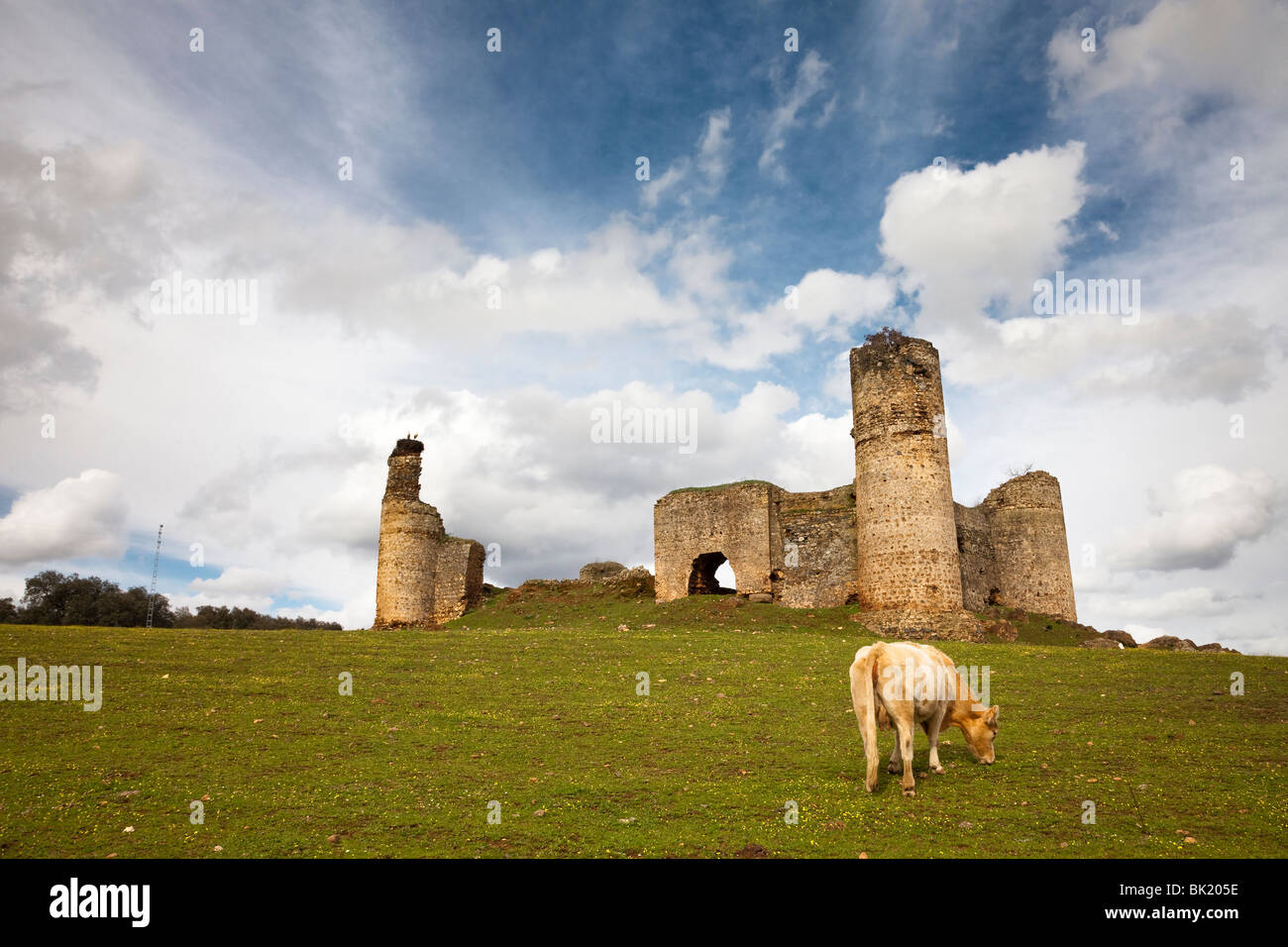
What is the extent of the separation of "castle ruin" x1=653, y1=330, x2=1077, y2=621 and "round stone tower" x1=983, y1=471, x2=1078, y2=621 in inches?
1.8

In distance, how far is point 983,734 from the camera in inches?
363

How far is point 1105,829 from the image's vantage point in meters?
6.84

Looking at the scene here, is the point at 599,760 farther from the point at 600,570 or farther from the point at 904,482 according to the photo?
the point at 600,570

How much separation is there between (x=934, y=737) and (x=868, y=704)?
58.6 inches

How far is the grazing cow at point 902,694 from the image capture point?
8.19 meters

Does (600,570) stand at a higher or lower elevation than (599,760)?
higher

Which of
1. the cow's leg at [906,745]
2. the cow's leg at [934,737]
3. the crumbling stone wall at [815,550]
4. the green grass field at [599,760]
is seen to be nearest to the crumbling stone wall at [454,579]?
the crumbling stone wall at [815,550]

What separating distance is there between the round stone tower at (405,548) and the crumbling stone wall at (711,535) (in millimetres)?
11741

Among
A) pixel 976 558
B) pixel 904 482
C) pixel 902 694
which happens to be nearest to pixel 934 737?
pixel 902 694

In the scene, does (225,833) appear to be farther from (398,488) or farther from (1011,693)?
(398,488)

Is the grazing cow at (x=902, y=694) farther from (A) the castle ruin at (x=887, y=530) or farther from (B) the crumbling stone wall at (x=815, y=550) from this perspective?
(B) the crumbling stone wall at (x=815, y=550)
